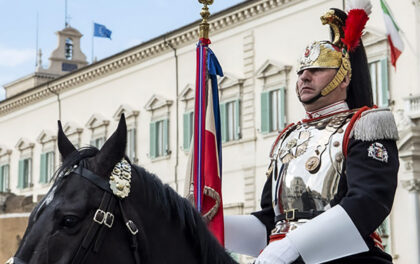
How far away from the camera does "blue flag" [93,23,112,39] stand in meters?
41.6

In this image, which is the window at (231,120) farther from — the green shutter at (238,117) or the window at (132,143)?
the window at (132,143)

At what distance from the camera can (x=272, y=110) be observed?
27438mm

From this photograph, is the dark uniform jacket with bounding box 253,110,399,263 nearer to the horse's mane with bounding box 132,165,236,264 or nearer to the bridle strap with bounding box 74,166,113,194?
the horse's mane with bounding box 132,165,236,264

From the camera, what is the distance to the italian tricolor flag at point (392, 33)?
22.6 metres

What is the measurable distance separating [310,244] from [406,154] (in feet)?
66.6

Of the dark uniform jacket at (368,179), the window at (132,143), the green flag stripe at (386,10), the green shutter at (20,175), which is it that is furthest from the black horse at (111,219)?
the green shutter at (20,175)

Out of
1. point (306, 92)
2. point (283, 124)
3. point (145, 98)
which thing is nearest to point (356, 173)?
point (306, 92)

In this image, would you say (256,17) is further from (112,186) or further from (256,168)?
(112,186)

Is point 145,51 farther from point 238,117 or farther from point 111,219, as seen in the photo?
point 111,219

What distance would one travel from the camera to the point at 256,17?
93.7 ft

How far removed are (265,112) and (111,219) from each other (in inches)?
946

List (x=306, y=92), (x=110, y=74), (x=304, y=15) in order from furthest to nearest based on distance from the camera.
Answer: (x=110, y=74) → (x=304, y=15) → (x=306, y=92)

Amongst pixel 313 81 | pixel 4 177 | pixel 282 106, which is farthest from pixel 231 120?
pixel 313 81

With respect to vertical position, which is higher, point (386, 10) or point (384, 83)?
point (386, 10)
